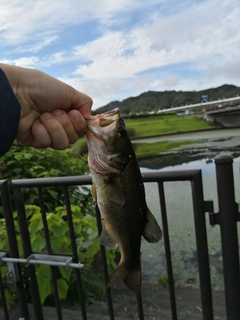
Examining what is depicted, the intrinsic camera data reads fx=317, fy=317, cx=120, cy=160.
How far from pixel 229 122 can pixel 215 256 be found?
1.86 meters

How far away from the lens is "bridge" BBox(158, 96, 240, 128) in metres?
3.44

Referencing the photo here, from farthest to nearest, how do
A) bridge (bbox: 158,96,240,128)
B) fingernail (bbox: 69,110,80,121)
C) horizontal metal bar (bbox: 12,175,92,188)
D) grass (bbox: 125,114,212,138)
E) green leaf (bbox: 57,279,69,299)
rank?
grass (bbox: 125,114,212,138) → bridge (bbox: 158,96,240,128) → green leaf (bbox: 57,279,69,299) → horizontal metal bar (bbox: 12,175,92,188) → fingernail (bbox: 69,110,80,121)

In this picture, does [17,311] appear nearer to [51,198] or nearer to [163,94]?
[51,198]

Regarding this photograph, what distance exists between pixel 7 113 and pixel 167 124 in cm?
342

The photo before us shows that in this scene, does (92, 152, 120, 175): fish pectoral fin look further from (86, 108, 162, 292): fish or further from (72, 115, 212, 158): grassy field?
(72, 115, 212, 158): grassy field

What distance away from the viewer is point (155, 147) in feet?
12.9

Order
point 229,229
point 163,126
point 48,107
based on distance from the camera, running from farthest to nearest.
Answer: point 163,126, point 229,229, point 48,107

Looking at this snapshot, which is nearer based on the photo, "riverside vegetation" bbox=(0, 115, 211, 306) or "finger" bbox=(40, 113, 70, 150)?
"finger" bbox=(40, 113, 70, 150)

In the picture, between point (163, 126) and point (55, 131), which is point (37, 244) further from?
point (163, 126)

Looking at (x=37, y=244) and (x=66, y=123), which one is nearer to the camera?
(x=66, y=123)

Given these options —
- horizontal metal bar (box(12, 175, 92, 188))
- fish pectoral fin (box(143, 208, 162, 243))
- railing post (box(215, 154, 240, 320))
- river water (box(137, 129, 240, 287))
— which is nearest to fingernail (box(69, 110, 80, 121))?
fish pectoral fin (box(143, 208, 162, 243))

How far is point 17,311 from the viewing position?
3.26m

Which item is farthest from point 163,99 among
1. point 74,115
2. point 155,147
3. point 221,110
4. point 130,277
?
point 130,277

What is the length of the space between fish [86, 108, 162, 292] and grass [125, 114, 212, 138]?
2.74m
